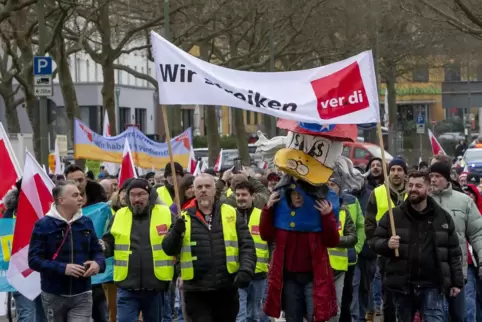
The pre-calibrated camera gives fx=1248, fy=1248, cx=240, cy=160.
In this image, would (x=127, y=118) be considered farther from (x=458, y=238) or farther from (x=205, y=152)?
(x=458, y=238)

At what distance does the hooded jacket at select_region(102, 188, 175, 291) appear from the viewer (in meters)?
10.0

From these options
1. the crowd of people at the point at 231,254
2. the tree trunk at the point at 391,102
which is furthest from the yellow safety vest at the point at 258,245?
the tree trunk at the point at 391,102

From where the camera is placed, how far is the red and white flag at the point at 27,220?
10.2 meters

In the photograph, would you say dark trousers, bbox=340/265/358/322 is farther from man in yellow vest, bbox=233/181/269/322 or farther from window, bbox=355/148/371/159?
window, bbox=355/148/371/159

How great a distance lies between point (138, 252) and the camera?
10.1 m

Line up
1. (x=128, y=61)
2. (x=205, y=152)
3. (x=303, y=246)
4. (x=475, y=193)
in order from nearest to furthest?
(x=303, y=246) < (x=475, y=193) < (x=205, y=152) < (x=128, y=61)

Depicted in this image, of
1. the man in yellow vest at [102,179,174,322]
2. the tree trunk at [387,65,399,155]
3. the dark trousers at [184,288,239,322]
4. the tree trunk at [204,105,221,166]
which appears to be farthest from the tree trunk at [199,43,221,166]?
the dark trousers at [184,288,239,322]

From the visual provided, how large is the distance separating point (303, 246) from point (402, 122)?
5513cm

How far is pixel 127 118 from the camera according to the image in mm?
71500

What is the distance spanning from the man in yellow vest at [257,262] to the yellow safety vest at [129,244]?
1.72 m

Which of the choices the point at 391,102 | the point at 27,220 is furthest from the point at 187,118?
the point at 27,220

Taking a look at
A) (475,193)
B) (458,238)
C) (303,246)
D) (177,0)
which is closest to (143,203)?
(303,246)

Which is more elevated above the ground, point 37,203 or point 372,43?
point 372,43

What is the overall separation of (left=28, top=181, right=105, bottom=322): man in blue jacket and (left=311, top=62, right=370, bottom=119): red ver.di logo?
196cm
